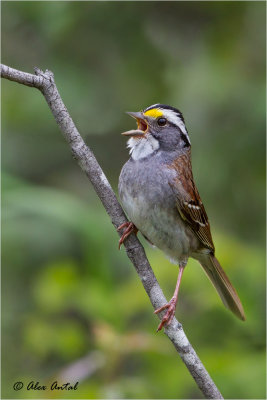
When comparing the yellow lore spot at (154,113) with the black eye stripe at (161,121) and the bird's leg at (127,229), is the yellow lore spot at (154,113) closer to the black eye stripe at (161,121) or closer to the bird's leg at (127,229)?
the black eye stripe at (161,121)

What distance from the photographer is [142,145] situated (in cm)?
395

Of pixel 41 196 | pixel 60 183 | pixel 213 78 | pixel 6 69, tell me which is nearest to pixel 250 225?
pixel 213 78

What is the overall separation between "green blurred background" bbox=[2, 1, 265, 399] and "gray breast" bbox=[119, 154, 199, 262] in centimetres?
65

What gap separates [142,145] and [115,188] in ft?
7.60

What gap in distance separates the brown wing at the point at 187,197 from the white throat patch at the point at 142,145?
0.16 m

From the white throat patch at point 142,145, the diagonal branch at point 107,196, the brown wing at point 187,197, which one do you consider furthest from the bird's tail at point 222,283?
the diagonal branch at point 107,196

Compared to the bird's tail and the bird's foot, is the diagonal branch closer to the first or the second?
the bird's foot

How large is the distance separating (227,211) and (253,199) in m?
0.29

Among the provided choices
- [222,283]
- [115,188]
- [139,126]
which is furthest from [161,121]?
[115,188]

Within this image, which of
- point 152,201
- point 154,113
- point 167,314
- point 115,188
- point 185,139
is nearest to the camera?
point 167,314

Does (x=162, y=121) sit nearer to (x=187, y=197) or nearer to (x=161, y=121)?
(x=161, y=121)

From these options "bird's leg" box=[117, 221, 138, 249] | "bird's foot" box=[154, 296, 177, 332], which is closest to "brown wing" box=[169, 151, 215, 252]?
"bird's leg" box=[117, 221, 138, 249]

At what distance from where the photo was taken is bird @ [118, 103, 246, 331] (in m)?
3.81

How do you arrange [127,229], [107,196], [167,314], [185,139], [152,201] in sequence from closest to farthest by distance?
[107,196]
[167,314]
[127,229]
[152,201]
[185,139]
